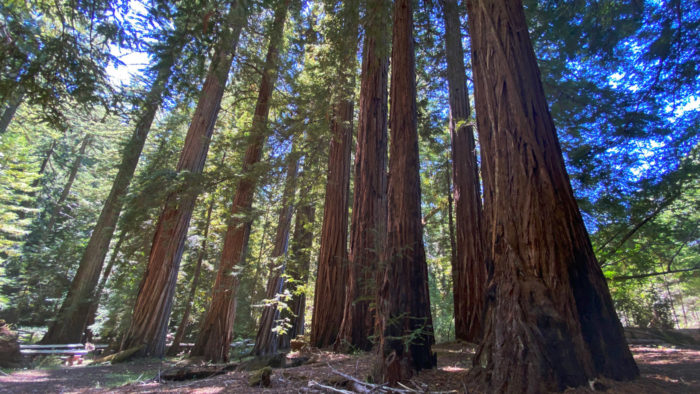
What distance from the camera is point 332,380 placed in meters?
2.94

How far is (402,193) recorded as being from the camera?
3441mm

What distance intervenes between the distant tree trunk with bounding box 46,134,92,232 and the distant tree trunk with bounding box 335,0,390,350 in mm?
29881

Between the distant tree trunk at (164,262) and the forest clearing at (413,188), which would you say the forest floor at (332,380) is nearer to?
the forest clearing at (413,188)

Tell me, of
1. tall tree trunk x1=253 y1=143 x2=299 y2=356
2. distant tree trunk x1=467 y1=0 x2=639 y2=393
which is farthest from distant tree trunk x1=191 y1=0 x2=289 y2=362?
distant tree trunk x1=467 y1=0 x2=639 y2=393

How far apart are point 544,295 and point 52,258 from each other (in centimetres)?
3183

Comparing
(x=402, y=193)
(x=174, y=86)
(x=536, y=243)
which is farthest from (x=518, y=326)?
(x=174, y=86)

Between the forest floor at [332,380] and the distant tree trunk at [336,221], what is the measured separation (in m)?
0.83

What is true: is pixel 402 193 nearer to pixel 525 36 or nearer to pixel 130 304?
pixel 525 36

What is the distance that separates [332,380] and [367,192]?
3482mm

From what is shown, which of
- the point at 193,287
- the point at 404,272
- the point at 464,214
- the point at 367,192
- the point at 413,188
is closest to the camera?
the point at 404,272

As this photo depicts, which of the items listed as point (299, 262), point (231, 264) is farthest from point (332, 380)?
point (231, 264)

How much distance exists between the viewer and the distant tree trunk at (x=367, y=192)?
547cm

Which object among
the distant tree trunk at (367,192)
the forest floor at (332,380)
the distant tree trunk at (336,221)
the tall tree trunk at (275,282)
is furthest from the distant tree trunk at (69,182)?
the distant tree trunk at (367,192)

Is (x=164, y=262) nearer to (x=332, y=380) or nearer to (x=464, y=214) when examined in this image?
(x=332, y=380)
